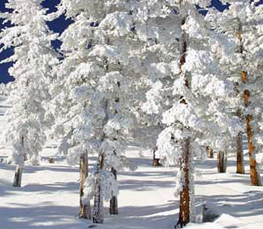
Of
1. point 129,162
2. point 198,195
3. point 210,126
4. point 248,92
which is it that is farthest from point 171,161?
point 248,92

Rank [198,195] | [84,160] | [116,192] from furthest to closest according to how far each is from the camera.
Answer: [198,195] < [84,160] < [116,192]

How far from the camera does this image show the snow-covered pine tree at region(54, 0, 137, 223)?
1569cm

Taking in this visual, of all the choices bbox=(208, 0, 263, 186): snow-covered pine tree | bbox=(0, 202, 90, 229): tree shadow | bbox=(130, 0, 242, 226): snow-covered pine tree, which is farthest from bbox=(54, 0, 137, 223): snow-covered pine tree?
bbox=(208, 0, 263, 186): snow-covered pine tree

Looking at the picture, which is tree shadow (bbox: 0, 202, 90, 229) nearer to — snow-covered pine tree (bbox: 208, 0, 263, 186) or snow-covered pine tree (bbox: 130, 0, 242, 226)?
snow-covered pine tree (bbox: 130, 0, 242, 226)

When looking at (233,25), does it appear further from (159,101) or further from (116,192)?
(116,192)

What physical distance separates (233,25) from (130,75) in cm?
1037

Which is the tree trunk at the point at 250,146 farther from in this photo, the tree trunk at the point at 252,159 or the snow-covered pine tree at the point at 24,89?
the snow-covered pine tree at the point at 24,89

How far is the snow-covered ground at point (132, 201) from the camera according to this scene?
15.7 meters

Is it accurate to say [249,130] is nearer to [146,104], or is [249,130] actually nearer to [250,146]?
[250,146]

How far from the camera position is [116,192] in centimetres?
1586

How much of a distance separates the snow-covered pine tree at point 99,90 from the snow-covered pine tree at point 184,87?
4.86 feet

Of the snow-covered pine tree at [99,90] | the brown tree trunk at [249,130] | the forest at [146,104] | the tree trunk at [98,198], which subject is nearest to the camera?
the forest at [146,104]

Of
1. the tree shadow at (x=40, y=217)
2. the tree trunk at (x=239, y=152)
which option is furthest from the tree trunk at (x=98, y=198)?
the tree trunk at (x=239, y=152)

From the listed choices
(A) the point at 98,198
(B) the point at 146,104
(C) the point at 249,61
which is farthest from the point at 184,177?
(C) the point at 249,61
